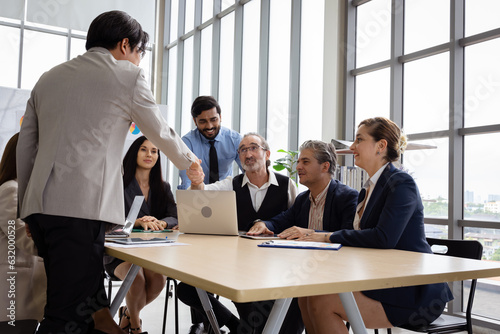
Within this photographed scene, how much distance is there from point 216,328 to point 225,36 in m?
5.13

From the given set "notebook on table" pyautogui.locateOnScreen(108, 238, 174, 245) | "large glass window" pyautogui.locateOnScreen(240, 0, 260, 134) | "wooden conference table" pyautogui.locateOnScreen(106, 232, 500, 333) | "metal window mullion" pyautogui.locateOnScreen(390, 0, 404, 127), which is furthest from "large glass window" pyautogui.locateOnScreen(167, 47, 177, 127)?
"wooden conference table" pyautogui.locateOnScreen(106, 232, 500, 333)

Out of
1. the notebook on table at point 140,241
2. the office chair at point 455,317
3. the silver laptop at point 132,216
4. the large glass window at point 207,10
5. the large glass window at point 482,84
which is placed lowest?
Answer: the office chair at point 455,317

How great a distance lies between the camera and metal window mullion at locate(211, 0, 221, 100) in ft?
22.9

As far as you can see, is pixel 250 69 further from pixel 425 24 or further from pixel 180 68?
pixel 425 24

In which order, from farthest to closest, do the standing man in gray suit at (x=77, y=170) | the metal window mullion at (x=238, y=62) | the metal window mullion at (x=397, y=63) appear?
the metal window mullion at (x=238, y=62)
the metal window mullion at (x=397, y=63)
the standing man in gray suit at (x=77, y=170)

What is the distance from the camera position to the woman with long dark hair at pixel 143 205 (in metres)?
3.10

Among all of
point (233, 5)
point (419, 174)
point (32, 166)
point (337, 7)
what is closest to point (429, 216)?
point (419, 174)

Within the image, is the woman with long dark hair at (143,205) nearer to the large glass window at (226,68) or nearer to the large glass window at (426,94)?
the large glass window at (426,94)

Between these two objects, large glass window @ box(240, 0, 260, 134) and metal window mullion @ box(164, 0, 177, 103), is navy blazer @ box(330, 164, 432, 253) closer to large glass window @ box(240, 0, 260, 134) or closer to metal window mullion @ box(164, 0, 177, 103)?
large glass window @ box(240, 0, 260, 134)

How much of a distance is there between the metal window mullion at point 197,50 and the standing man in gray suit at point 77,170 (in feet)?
18.5

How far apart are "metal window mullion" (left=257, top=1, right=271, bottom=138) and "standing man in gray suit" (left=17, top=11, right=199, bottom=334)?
409 centimetres

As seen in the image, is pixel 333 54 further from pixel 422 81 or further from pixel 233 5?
pixel 233 5

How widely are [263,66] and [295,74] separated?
679 millimetres

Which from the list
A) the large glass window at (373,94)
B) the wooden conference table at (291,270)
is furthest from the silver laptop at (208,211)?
the large glass window at (373,94)
